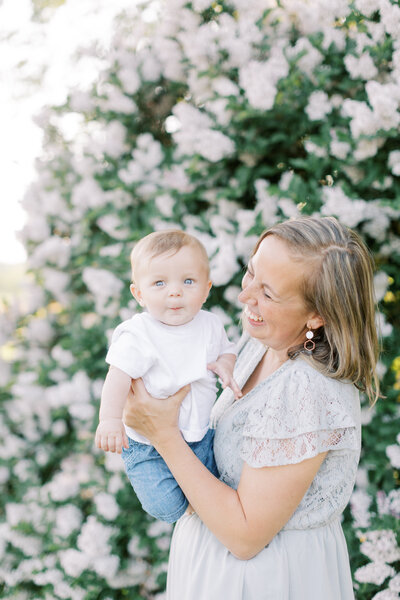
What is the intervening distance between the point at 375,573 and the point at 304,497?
0.97m

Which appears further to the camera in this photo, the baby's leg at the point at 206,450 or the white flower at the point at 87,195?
the white flower at the point at 87,195

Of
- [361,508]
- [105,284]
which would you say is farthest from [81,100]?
[361,508]

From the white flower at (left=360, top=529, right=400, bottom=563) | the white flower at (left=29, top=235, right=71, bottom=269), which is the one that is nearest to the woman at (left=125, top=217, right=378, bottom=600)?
the white flower at (left=360, top=529, right=400, bottom=563)

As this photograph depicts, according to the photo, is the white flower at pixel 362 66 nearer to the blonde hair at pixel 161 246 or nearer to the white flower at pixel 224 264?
the white flower at pixel 224 264

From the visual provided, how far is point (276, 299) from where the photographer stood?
4.59ft

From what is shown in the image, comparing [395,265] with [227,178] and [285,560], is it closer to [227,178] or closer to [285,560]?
[227,178]

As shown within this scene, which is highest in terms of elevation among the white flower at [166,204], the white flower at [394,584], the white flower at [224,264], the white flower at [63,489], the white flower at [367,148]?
the white flower at [367,148]

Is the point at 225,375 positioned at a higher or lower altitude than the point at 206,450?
higher

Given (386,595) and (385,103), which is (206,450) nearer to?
(386,595)

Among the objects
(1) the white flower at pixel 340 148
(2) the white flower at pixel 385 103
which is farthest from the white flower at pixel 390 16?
(1) the white flower at pixel 340 148

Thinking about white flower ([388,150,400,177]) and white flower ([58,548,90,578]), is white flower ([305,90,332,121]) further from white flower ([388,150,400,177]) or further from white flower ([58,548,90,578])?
white flower ([58,548,90,578])

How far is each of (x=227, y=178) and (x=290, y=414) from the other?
1.59 meters

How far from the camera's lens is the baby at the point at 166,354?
148 cm

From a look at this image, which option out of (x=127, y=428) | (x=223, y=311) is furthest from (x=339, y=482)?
(x=223, y=311)
